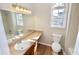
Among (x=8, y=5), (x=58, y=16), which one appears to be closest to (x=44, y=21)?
(x=58, y=16)

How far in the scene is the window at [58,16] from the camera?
95 centimetres

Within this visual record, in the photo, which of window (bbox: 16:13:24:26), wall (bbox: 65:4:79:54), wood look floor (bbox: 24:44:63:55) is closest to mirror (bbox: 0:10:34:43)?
window (bbox: 16:13:24:26)

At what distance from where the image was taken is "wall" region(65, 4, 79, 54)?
0.95 m

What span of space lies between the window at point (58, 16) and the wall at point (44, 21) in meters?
0.04

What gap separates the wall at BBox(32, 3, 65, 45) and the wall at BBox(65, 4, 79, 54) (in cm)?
9

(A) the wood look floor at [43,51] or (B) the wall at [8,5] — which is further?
(A) the wood look floor at [43,51]

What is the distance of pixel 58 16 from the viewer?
0.97m

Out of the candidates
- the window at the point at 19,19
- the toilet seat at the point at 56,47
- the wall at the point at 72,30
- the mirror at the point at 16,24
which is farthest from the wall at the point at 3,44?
the wall at the point at 72,30

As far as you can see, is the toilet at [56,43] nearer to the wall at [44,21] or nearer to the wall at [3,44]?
the wall at [44,21]

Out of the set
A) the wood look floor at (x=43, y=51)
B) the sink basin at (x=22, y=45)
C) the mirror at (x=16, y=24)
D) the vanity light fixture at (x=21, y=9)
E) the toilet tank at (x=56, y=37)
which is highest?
the vanity light fixture at (x=21, y=9)

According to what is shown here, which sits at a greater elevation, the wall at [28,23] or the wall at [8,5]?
Result: the wall at [8,5]

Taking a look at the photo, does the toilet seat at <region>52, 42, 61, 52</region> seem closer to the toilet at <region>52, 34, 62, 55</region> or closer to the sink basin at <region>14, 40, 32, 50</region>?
the toilet at <region>52, 34, 62, 55</region>

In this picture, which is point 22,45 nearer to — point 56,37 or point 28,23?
point 28,23

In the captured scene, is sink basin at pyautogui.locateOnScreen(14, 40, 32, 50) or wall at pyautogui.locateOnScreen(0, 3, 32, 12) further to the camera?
sink basin at pyautogui.locateOnScreen(14, 40, 32, 50)
